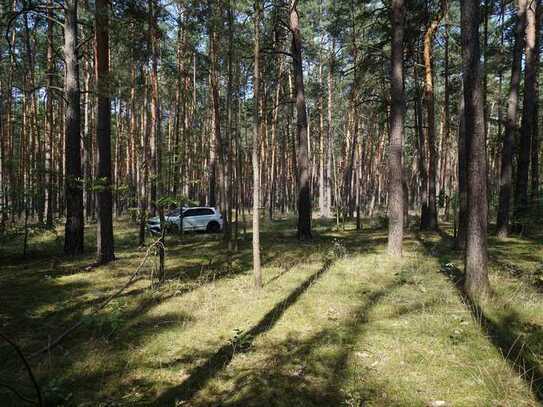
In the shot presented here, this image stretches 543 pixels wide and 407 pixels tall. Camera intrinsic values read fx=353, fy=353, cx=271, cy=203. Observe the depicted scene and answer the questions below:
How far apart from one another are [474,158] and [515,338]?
124 inches

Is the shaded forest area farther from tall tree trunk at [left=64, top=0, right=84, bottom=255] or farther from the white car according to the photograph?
the white car

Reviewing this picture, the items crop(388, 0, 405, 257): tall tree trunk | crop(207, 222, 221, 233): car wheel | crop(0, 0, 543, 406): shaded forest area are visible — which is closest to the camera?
crop(0, 0, 543, 406): shaded forest area

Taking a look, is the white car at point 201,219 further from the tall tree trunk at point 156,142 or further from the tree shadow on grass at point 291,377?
the tree shadow on grass at point 291,377

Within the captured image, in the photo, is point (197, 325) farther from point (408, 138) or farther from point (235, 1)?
point (408, 138)

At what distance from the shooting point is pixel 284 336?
18.0 ft

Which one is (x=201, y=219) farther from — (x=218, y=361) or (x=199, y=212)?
(x=218, y=361)

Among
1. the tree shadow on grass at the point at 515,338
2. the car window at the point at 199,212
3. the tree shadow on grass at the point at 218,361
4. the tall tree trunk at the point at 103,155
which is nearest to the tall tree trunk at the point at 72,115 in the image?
the tall tree trunk at the point at 103,155

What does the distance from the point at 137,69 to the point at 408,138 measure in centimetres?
3187

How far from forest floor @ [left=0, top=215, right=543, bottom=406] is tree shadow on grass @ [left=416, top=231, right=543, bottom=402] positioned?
0.08 feet

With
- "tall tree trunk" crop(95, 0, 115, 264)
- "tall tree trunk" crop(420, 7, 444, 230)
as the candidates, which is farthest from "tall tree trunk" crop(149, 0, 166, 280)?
"tall tree trunk" crop(420, 7, 444, 230)

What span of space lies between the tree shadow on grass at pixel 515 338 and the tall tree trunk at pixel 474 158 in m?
0.48

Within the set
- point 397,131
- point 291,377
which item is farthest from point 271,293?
point 397,131

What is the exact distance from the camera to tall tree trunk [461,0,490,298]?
6.43 m

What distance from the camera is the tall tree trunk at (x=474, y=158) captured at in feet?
21.1
